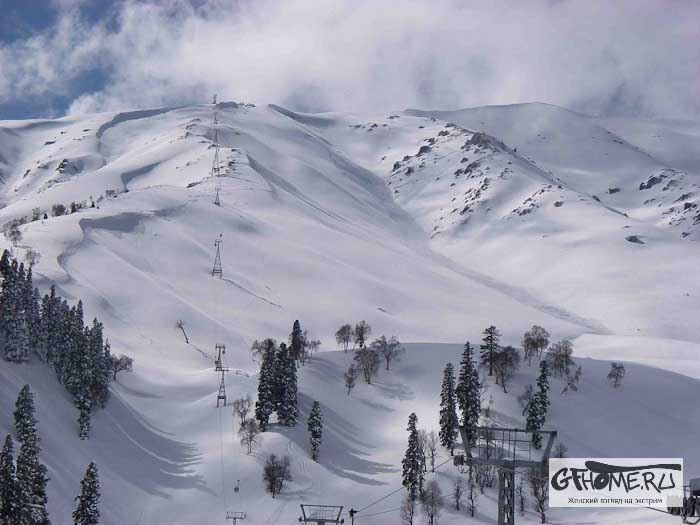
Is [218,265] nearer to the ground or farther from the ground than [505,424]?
farther from the ground

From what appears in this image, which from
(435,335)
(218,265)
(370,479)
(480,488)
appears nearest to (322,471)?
(370,479)

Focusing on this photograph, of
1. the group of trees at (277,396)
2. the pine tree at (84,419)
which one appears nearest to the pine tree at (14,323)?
the pine tree at (84,419)

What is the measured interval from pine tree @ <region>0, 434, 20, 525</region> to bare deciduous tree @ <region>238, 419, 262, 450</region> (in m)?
41.3

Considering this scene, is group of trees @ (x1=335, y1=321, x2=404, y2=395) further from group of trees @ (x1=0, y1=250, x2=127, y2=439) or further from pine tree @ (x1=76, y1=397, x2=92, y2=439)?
pine tree @ (x1=76, y1=397, x2=92, y2=439)

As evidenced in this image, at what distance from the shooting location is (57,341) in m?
103

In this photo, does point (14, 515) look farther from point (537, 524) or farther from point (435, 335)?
point (435, 335)

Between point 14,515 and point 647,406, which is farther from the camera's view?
point 647,406

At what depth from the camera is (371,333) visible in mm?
165125

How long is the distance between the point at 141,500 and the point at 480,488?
4075cm

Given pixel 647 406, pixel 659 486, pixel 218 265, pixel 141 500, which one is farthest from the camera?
pixel 218 265

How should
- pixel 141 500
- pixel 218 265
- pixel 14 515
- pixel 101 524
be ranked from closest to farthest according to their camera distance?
pixel 14 515 < pixel 101 524 < pixel 141 500 < pixel 218 265

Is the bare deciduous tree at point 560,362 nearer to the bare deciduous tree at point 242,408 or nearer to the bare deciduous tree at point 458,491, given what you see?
the bare deciduous tree at point 458,491

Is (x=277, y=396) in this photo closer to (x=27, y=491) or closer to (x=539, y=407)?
(x=539, y=407)

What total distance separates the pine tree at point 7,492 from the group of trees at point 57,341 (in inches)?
1296
